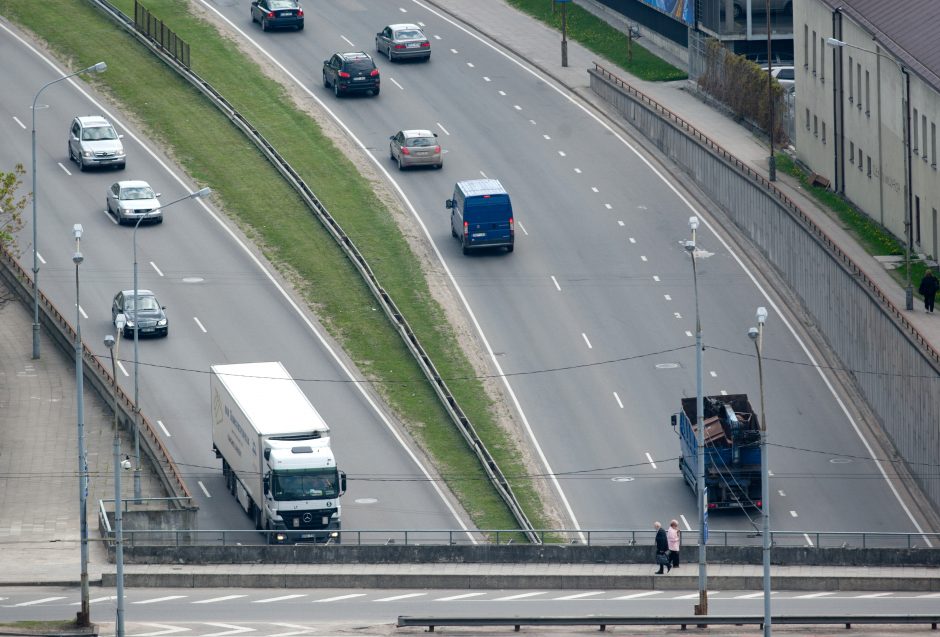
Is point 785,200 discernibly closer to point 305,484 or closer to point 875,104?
point 875,104

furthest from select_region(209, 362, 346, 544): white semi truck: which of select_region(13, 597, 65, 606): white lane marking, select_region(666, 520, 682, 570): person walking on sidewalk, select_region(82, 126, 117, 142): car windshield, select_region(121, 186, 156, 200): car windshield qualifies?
select_region(82, 126, 117, 142): car windshield

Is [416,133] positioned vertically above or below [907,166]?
below

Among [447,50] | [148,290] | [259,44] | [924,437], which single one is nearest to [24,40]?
[259,44]

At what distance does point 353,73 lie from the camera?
97.9m

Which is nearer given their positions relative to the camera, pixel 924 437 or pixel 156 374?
pixel 924 437

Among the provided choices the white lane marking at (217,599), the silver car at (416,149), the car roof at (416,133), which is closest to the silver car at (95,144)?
the silver car at (416,149)

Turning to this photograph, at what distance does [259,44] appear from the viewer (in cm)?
10456

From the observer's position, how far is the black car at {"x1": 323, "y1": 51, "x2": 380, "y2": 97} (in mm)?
97812

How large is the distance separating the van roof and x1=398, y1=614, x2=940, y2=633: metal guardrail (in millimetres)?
34805

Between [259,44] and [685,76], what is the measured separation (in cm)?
2166

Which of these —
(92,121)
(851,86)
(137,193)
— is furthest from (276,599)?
(92,121)

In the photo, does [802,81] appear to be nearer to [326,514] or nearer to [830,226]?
[830,226]

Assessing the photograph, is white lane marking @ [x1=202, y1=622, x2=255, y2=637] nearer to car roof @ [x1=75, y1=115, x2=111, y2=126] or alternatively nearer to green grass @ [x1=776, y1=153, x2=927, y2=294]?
green grass @ [x1=776, y1=153, x2=927, y2=294]

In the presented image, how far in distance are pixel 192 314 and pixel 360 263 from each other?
7.61 m
